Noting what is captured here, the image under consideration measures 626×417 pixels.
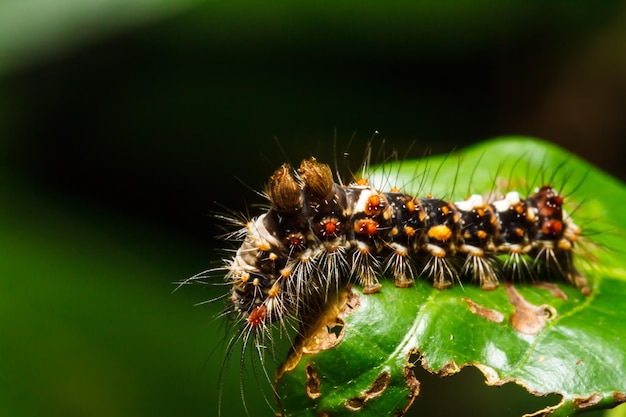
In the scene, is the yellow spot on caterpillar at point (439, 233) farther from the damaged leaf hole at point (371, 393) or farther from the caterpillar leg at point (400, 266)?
the damaged leaf hole at point (371, 393)

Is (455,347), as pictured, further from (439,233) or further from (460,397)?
(460,397)

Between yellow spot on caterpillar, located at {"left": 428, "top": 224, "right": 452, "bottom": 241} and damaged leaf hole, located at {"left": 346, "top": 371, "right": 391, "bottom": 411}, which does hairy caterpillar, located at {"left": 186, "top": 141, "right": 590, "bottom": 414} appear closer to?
yellow spot on caterpillar, located at {"left": 428, "top": 224, "right": 452, "bottom": 241}

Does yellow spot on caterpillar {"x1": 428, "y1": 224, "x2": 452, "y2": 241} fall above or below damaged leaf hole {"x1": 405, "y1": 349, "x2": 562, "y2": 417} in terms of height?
above

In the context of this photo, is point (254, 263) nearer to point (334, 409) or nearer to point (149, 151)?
point (334, 409)

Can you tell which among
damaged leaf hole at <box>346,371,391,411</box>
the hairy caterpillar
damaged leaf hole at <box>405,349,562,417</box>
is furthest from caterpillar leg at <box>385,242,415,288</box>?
damaged leaf hole at <box>405,349,562,417</box>

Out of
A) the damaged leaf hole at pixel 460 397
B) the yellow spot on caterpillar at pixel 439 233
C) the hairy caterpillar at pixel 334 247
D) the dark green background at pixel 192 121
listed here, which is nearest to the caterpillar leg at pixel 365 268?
the hairy caterpillar at pixel 334 247

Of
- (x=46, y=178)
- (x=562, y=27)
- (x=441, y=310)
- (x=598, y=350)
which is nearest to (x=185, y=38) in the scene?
(x=46, y=178)
